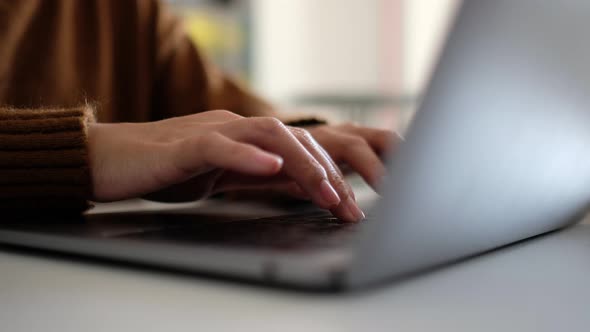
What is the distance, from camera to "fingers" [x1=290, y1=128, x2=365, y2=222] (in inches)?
16.8

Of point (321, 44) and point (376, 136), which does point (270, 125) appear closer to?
point (376, 136)

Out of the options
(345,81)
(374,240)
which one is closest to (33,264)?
(374,240)

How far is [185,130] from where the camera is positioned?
0.48 meters

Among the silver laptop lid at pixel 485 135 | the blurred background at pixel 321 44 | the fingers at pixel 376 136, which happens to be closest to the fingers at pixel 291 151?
the silver laptop lid at pixel 485 135

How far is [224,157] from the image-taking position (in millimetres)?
389

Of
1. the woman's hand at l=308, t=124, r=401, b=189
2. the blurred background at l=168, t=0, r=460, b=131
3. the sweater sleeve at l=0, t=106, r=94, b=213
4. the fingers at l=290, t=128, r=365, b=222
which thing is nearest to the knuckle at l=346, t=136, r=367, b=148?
the woman's hand at l=308, t=124, r=401, b=189

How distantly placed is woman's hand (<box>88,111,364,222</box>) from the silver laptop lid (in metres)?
0.13

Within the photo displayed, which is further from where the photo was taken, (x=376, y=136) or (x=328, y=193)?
(x=376, y=136)

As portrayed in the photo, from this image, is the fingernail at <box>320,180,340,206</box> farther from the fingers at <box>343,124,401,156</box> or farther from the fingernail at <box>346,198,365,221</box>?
the fingers at <box>343,124,401,156</box>

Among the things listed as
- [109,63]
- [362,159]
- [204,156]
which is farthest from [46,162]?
[109,63]

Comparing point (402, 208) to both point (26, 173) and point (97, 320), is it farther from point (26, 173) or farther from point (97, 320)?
point (26, 173)

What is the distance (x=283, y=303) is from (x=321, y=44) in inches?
158

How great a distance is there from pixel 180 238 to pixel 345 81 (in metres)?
3.94

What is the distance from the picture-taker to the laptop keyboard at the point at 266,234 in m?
0.29
